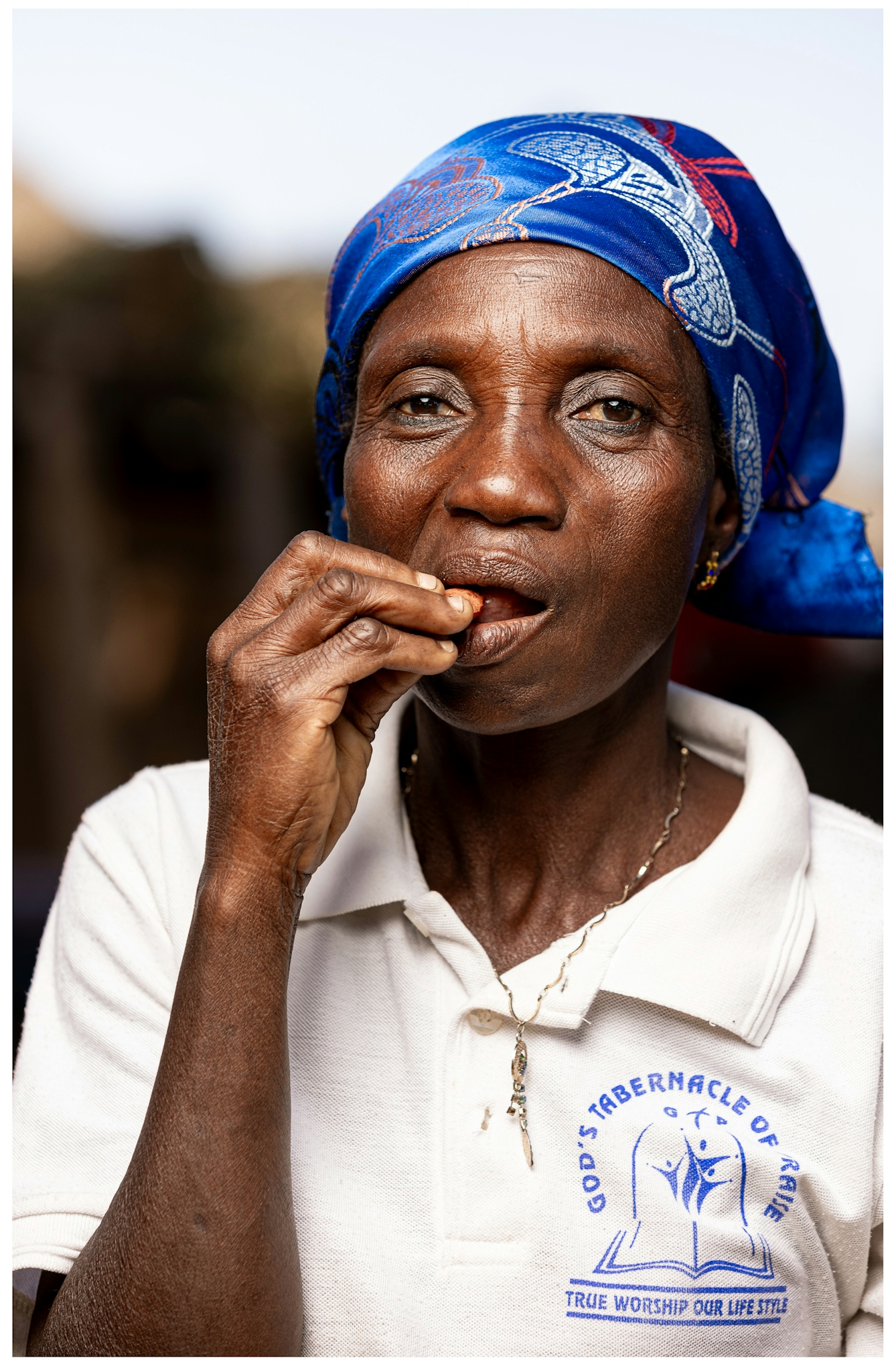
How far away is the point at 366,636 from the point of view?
150 cm

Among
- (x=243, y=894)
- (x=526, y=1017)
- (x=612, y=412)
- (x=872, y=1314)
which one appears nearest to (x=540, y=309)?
(x=612, y=412)

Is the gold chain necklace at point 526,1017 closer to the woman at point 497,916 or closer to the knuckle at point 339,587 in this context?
the woman at point 497,916

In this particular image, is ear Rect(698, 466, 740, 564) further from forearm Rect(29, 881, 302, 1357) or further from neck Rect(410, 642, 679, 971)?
forearm Rect(29, 881, 302, 1357)

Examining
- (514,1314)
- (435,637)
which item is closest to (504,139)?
(435,637)

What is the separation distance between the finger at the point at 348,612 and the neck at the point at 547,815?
411 millimetres

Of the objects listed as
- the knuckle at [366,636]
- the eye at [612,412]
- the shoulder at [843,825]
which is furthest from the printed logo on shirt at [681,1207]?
the eye at [612,412]

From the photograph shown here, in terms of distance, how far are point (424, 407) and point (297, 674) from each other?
1.69 feet

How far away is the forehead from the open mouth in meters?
0.36

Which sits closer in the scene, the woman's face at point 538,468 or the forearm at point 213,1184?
the forearm at point 213,1184

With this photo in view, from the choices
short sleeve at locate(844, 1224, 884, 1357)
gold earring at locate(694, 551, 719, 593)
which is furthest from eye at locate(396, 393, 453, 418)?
short sleeve at locate(844, 1224, 884, 1357)

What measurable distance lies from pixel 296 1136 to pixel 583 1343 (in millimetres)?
490

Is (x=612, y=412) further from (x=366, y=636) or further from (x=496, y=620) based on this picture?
(x=366, y=636)

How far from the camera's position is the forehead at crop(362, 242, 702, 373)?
5.53ft

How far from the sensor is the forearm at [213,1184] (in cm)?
149
